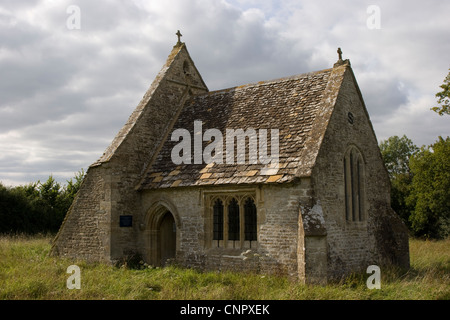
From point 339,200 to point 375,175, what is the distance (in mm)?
2811

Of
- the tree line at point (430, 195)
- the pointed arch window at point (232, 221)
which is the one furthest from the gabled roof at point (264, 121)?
the tree line at point (430, 195)

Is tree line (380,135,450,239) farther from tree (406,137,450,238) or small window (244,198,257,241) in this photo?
small window (244,198,257,241)

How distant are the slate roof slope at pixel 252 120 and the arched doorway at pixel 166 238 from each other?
1.55 m

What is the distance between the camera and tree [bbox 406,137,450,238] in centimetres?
2581

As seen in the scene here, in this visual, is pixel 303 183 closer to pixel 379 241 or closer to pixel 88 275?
pixel 379 241

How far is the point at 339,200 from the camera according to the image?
13109 mm

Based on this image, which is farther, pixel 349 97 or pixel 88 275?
pixel 349 97

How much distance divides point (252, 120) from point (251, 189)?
3.14 m

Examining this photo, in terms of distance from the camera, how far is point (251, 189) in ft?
42.3

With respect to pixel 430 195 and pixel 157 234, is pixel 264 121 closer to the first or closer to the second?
pixel 157 234

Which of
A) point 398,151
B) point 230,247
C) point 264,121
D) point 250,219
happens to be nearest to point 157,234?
point 230,247

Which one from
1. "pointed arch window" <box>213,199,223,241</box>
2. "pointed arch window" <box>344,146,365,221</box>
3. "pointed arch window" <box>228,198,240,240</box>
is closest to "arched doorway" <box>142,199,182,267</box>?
"pointed arch window" <box>213,199,223,241</box>

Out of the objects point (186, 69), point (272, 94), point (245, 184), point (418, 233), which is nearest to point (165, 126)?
point (186, 69)

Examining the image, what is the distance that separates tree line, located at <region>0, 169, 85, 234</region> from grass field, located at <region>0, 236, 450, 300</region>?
14090 millimetres
